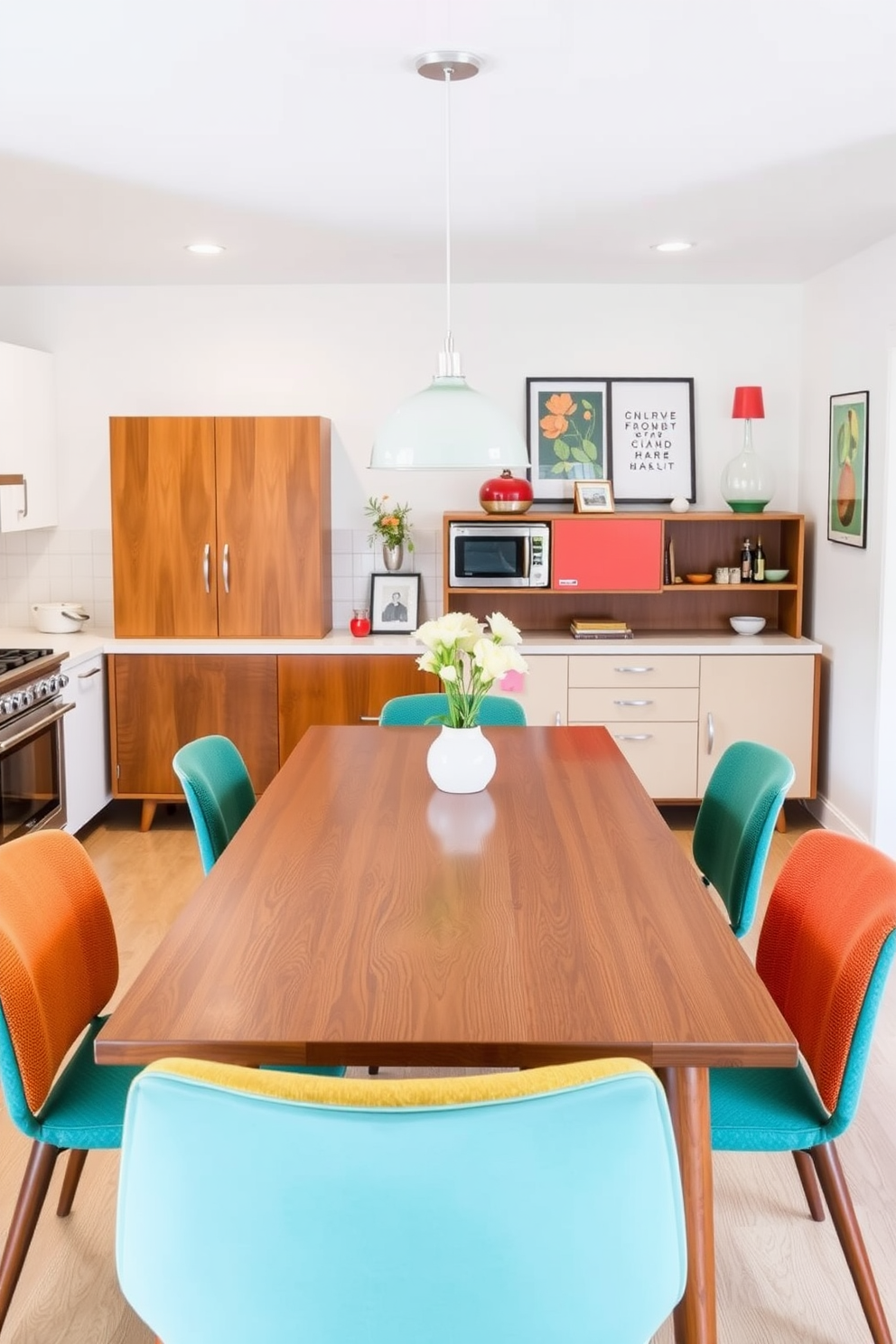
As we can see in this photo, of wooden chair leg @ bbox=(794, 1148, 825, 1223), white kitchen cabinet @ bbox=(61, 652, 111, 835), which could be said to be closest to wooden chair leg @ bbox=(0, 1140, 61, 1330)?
wooden chair leg @ bbox=(794, 1148, 825, 1223)

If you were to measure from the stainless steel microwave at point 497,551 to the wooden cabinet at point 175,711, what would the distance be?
3.09 feet

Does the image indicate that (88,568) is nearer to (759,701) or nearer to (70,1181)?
(759,701)

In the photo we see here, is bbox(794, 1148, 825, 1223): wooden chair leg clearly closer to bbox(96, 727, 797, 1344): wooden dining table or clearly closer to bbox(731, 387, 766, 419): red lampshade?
bbox(96, 727, 797, 1344): wooden dining table

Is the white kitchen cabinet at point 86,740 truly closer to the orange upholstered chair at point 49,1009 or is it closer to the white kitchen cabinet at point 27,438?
the white kitchen cabinet at point 27,438

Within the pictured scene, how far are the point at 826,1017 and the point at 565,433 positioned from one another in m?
4.08

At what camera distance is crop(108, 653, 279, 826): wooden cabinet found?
5348 millimetres

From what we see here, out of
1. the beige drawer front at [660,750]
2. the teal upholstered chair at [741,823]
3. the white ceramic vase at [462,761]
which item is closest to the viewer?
the teal upholstered chair at [741,823]

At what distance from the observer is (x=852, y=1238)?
2.15 metres

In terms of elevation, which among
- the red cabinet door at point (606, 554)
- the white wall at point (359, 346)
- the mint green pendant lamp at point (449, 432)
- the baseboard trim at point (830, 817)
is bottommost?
the baseboard trim at point (830, 817)

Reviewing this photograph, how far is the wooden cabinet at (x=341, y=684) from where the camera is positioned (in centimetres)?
535

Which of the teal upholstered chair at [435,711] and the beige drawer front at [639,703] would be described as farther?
the beige drawer front at [639,703]

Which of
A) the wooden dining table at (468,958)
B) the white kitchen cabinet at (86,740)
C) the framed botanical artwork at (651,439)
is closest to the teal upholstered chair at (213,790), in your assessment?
the wooden dining table at (468,958)

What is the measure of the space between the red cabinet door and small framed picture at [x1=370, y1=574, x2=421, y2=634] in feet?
2.30

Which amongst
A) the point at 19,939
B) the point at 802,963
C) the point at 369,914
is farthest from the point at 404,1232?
the point at 802,963
